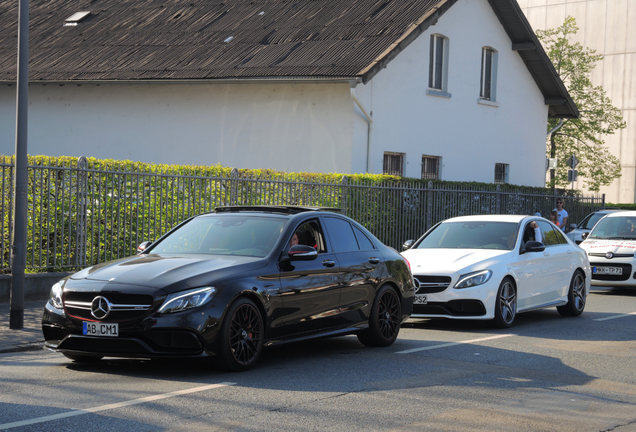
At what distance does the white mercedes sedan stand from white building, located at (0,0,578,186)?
9241 mm

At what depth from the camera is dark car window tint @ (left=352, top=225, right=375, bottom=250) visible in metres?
11.0

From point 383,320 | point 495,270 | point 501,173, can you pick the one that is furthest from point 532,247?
point 501,173

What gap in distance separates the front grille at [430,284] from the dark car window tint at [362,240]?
1.90 metres

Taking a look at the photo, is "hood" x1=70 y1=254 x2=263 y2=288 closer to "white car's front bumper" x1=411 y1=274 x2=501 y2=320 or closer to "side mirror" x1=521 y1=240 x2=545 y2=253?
"white car's front bumper" x1=411 y1=274 x2=501 y2=320

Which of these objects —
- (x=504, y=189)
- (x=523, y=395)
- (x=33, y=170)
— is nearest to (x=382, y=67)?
(x=504, y=189)

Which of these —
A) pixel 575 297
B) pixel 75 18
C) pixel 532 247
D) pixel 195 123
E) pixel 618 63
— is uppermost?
pixel 618 63

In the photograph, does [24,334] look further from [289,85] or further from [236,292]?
[289,85]

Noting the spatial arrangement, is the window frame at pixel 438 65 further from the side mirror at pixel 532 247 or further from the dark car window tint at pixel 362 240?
the dark car window tint at pixel 362 240

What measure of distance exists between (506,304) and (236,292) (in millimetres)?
5409

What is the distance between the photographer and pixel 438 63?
2822cm

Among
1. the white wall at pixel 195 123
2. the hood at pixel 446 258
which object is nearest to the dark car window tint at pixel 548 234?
the hood at pixel 446 258

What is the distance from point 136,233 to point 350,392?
8.46 m

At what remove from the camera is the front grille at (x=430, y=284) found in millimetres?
12789

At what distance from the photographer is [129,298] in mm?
8516
